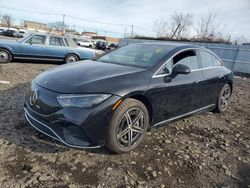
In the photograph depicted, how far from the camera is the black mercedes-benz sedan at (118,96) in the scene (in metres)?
2.70

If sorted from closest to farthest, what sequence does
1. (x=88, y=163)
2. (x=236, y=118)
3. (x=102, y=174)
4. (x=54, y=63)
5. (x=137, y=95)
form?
(x=102, y=174), (x=88, y=163), (x=137, y=95), (x=236, y=118), (x=54, y=63)

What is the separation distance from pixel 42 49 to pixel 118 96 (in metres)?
8.03

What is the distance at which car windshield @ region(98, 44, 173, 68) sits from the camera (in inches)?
144

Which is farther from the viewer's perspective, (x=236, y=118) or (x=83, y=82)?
(x=236, y=118)

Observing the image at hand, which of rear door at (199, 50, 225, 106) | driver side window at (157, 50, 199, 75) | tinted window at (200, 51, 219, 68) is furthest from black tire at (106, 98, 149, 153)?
tinted window at (200, 51, 219, 68)

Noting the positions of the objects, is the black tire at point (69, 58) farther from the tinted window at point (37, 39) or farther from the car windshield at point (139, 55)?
the car windshield at point (139, 55)

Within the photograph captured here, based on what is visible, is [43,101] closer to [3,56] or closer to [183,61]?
[183,61]

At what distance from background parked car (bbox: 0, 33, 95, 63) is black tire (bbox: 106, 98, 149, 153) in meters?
6.81

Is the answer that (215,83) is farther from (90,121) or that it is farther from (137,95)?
(90,121)

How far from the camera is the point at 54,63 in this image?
10805 millimetres

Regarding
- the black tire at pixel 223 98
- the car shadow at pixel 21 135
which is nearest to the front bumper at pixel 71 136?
the car shadow at pixel 21 135

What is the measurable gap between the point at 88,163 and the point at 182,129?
2058 millimetres

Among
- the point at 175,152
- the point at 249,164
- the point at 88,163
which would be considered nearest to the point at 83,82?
the point at 88,163

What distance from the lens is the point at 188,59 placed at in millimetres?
Result: 4133
